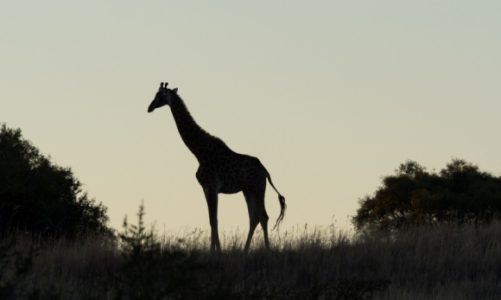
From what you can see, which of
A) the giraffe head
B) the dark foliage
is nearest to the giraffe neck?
the giraffe head

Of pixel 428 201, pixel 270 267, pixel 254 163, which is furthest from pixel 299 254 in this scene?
pixel 428 201

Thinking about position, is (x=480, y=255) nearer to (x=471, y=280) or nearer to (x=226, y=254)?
(x=471, y=280)

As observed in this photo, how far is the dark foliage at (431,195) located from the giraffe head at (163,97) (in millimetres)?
13399

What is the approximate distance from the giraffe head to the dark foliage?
528 inches

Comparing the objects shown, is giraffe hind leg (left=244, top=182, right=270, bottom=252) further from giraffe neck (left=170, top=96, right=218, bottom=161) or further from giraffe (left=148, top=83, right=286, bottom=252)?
giraffe neck (left=170, top=96, right=218, bottom=161)

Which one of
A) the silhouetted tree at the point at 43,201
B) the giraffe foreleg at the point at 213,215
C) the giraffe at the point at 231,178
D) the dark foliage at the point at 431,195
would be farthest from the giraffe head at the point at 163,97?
the dark foliage at the point at 431,195

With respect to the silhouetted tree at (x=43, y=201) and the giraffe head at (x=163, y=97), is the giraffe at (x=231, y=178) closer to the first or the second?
the giraffe head at (x=163, y=97)

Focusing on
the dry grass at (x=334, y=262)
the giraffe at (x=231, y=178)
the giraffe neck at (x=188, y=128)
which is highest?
the giraffe neck at (x=188, y=128)

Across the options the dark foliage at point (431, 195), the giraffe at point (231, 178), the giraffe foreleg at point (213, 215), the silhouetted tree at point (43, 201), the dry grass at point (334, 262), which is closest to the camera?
the dry grass at point (334, 262)

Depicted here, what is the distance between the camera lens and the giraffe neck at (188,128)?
76.8 feet

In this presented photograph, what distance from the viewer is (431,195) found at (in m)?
38.9

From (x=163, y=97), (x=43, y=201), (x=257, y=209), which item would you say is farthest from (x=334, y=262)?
(x=43, y=201)

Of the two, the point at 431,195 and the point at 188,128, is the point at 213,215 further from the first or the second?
the point at 431,195

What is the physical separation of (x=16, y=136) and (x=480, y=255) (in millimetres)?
15380
